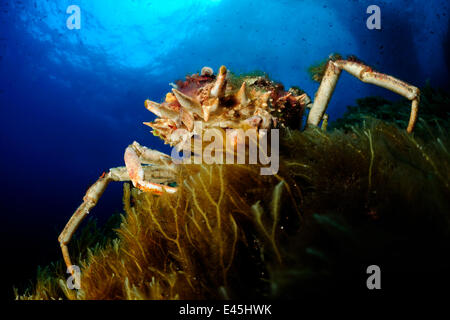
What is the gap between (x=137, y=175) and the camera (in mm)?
2836

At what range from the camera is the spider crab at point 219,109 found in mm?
2613

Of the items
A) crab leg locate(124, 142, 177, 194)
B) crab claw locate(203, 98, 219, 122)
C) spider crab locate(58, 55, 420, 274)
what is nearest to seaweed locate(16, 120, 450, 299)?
crab leg locate(124, 142, 177, 194)

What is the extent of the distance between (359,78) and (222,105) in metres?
2.00

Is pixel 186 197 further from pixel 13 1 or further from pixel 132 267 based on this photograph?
pixel 13 1

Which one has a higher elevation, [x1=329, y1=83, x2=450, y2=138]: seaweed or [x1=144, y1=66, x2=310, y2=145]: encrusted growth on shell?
[x1=329, y1=83, x2=450, y2=138]: seaweed

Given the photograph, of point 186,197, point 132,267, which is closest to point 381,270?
point 186,197

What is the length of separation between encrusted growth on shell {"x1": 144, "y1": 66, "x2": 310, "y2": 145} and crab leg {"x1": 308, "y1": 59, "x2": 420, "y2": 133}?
45 centimetres

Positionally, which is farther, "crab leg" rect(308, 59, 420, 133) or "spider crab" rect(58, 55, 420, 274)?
"crab leg" rect(308, 59, 420, 133)

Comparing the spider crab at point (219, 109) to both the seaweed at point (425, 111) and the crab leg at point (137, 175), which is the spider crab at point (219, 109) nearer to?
the crab leg at point (137, 175)

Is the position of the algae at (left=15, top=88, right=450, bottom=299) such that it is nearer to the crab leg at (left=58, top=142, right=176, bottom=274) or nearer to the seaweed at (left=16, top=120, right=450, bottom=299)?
the seaweed at (left=16, top=120, right=450, bottom=299)

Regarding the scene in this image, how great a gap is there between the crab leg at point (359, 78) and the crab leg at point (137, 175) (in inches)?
89.5

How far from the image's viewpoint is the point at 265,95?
2697 millimetres

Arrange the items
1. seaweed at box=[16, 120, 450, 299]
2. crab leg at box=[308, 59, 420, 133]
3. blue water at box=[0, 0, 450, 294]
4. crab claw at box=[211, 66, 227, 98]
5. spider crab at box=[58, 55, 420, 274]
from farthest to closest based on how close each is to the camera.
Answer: blue water at box=[0, 0, 450, 294] → crab leg at box=[308, 59, 420, 133] → spider crab at box=[58, 55, 420, 274] → crab claw at box=[211, 66, 227, 98] → seaweed at box=[16, 120, 450, 299]

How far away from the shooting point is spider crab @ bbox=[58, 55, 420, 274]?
261cm
